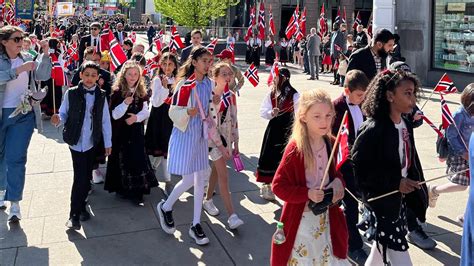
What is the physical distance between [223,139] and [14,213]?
235 centimetres

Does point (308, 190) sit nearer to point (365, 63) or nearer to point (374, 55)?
point (365, 63)

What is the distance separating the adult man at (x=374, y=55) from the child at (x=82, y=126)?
2953 mm

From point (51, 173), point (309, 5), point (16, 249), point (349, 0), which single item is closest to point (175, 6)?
point (309, 5)

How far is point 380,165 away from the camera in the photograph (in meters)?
3.41

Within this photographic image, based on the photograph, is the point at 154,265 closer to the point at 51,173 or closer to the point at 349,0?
the point at 51,173

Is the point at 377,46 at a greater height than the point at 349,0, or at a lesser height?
lesser

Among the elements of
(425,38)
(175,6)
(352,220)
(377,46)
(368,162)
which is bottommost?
(352,220)

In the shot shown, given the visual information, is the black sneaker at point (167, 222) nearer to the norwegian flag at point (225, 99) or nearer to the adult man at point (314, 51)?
the norwegian flag at point (225, 99)

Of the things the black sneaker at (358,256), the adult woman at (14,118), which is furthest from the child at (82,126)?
the black sneaker at (358,256)

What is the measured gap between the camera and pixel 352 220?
4.34 m

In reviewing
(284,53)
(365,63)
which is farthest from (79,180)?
(284,53)

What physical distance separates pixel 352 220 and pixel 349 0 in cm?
3401

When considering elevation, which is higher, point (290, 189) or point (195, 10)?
point (195, 10)

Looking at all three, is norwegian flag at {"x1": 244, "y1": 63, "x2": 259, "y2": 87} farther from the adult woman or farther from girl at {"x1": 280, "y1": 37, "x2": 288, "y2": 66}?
girl at {"x1": 280, "y1": 37, "x2": 288, "y2": 66}
